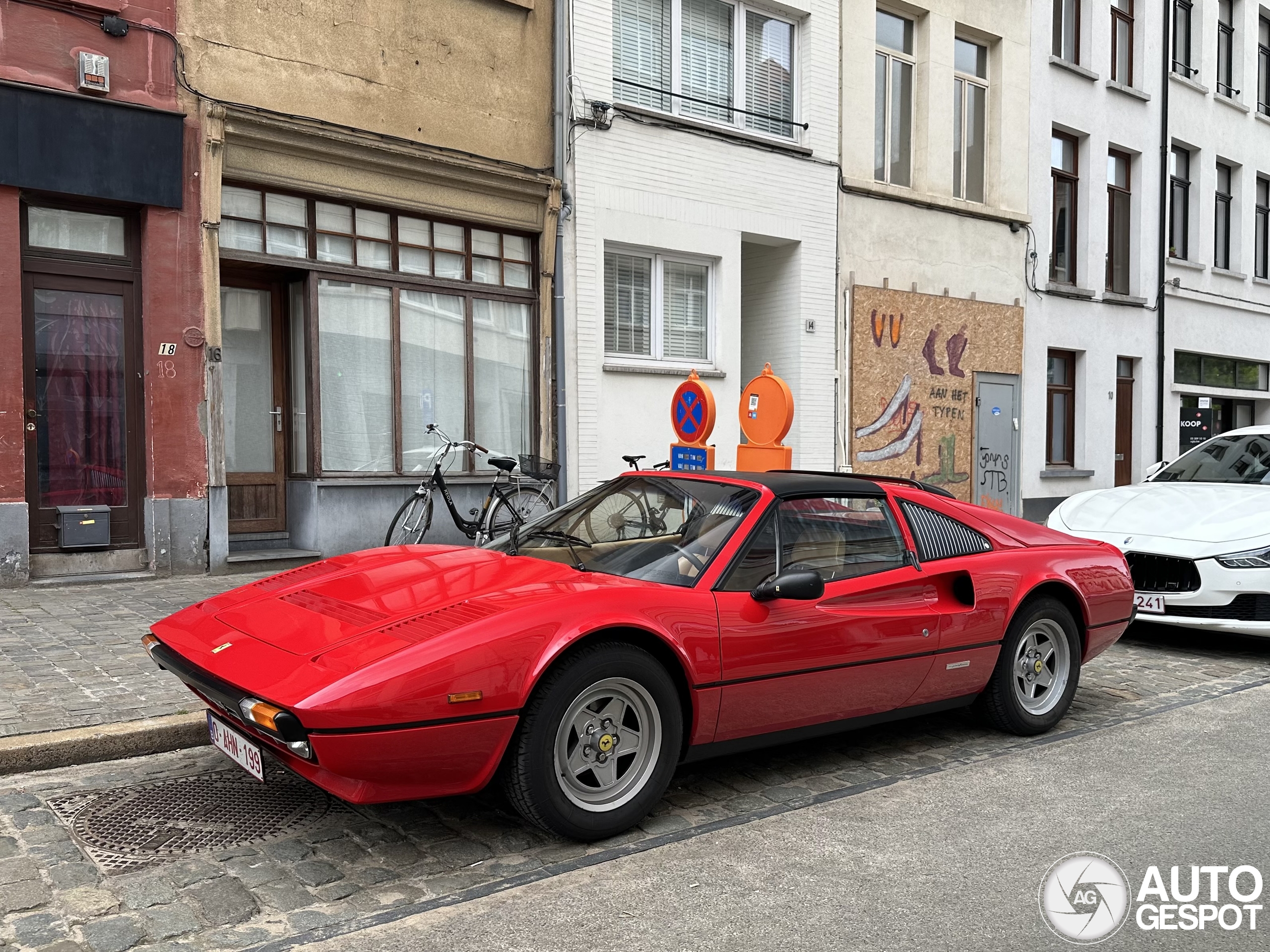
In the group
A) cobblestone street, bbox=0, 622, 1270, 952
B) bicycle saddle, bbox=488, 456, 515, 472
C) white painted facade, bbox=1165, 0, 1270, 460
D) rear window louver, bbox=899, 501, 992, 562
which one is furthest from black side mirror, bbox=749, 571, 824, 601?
white painted facade, bbox=1165, 0, 1270, 460

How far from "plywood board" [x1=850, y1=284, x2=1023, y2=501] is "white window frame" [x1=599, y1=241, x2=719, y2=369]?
2358mm

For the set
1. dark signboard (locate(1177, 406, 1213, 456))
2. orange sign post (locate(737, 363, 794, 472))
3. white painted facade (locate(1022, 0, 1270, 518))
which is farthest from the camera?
dark signboard (locate(1177, 406, 1213, 456))

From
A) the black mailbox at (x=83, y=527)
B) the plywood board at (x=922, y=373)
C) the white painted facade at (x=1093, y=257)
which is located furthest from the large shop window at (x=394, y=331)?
the white painted facade at (x=1093, y=257)

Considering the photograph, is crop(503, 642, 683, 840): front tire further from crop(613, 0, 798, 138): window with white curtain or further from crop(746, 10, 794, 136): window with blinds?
crop(746, 10, 794, 136): window with blinds

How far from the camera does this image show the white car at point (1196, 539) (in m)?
7.32

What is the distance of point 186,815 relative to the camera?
13.4ft

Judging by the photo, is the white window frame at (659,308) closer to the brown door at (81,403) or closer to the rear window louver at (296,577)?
the brown door at (81,403)

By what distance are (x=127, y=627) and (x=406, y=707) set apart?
441 cm

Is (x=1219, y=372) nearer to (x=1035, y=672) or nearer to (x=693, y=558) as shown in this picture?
(x=1035, y=672)

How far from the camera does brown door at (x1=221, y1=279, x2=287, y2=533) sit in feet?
33.9

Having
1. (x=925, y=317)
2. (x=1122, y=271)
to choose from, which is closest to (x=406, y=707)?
(x=925, y=317)

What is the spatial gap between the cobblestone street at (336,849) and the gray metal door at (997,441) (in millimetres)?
11303

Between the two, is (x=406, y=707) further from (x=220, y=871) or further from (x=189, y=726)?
(x=189, y=726)

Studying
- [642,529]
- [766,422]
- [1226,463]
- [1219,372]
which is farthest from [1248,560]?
[1219,372]
